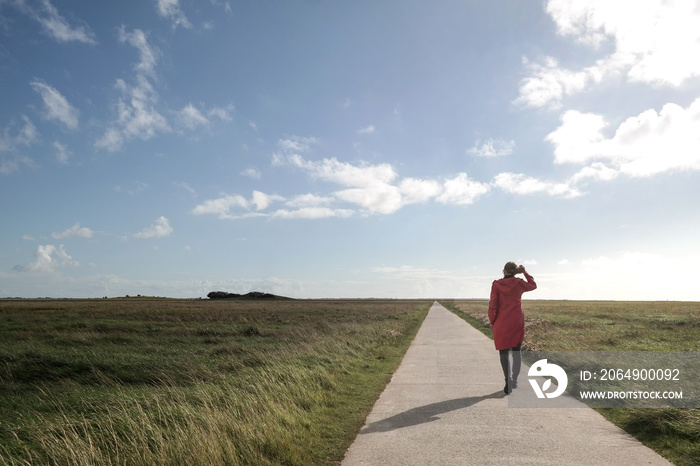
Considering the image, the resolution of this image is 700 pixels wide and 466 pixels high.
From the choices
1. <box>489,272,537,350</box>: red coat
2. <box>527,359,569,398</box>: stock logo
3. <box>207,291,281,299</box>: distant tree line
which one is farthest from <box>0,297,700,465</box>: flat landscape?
<box>207,291,281,299</box>: distant tree line

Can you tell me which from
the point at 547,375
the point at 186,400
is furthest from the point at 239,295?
the point at 186,400

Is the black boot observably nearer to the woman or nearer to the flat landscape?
the woman

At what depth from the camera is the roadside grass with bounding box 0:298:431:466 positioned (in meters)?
5.48

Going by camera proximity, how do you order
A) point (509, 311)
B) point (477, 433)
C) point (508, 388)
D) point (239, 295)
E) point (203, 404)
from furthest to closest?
1. point (239, 295)
2. point (509, 311)
3. point (508, 388)
4. point (203, 404)
5. point (477, 433)

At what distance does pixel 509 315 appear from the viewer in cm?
873

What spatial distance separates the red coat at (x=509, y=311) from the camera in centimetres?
861

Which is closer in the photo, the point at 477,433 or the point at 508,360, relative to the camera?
the point at 477,433

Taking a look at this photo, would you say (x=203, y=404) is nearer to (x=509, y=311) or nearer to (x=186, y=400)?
(x=186, y=400)

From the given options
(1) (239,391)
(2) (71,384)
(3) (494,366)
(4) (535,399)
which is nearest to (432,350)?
(3) (494,366)

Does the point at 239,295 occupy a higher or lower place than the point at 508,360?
higher

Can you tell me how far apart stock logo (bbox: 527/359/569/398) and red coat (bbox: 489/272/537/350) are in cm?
108

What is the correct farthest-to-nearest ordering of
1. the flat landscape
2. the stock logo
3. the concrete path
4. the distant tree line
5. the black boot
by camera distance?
the distant tree line, the stock logo, the black boot, the flat landscape, the concrete path

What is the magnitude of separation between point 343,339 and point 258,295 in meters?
148

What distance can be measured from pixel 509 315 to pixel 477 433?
10.3 ft
